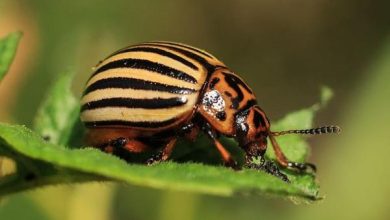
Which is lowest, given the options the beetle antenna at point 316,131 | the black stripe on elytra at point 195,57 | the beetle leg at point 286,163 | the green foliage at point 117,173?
the green foliage at point 117,173

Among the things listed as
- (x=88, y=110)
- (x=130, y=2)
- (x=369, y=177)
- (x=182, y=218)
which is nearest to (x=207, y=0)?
(x=130, y=2)

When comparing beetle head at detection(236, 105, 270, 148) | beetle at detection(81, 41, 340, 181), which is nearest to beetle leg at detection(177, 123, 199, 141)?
beetle at detection(81, 41, 340, 181)

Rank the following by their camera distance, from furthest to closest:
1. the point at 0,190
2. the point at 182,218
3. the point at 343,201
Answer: the point at 343,201
the point at 182,218
the point at 0,190

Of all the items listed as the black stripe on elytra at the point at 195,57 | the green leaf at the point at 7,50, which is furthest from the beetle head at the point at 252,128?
the green leaf at the point at 7,50

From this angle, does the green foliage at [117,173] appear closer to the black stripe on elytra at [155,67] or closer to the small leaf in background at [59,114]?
the black stripe on elytra at [155,67]

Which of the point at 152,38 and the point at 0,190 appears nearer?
the point at 0,190

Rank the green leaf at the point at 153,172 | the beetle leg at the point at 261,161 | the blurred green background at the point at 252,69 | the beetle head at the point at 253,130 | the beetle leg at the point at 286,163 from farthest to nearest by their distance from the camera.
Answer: the blurred green background at the point at 252,69, the beetle head at the point at 253,130, the beetle leg at the point at 286,163, the beetle leg at the point at 261,161, the green leaf at the point at 153,172

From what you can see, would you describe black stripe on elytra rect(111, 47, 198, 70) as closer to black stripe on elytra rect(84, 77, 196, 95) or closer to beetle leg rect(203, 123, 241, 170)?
black stripe on elytra rect(84, 77, 196, 95)

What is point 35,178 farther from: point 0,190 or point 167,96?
point 167,96
